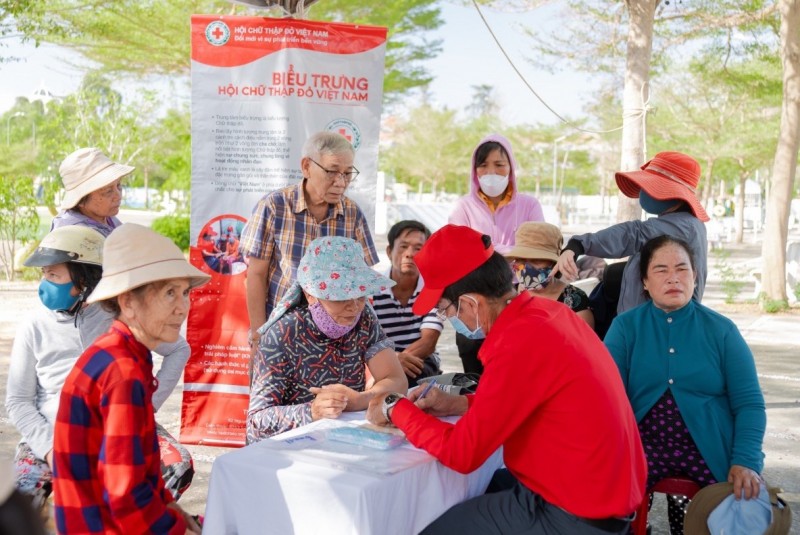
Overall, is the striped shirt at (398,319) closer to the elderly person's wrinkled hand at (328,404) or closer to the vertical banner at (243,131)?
the vertical banner at (243,131)

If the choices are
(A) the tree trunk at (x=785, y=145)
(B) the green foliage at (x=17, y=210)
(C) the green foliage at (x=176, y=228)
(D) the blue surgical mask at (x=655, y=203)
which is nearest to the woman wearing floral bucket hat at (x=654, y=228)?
(D) the blue surgical mask at (x=655, y=203)

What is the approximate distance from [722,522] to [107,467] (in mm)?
2014

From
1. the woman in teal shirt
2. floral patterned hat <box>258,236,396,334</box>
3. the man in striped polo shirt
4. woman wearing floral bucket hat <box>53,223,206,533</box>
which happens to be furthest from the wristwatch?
the man in striped polo shirt

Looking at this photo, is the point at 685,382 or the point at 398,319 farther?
the point at 398,319

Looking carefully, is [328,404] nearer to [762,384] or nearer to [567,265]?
[567,265]

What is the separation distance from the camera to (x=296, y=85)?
488cm

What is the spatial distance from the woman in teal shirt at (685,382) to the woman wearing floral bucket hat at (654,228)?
0.40 meters

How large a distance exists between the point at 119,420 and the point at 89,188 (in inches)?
82.9

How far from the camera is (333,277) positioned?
3119mm

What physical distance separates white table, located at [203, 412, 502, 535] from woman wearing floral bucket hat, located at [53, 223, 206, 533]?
162 millimetres

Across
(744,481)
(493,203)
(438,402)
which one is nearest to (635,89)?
(493,203)

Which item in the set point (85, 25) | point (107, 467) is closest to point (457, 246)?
point (107, 467)

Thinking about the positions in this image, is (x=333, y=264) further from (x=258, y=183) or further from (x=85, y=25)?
(x=85, y=25)

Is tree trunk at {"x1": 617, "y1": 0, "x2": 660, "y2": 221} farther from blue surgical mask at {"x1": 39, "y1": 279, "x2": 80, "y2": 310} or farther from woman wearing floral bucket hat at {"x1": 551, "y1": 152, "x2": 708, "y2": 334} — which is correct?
blue surgical mask at {"x1": 39, "y1": 279, "x2": 80, "y2": 310}
